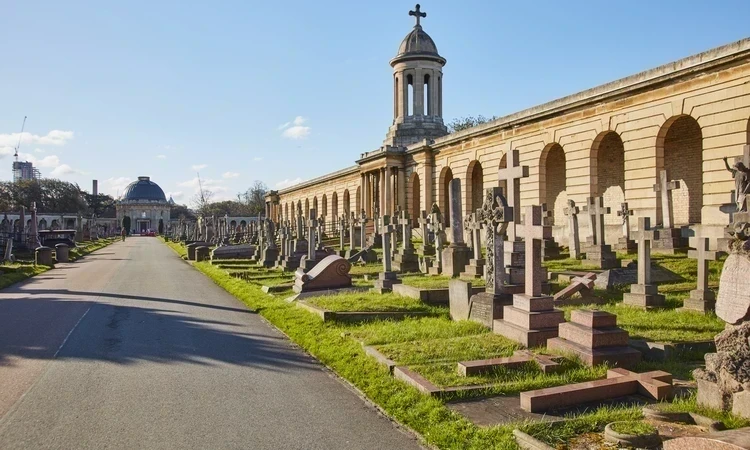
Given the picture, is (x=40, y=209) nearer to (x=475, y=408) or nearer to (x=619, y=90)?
(x=619, y=90)

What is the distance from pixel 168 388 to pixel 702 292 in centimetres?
778

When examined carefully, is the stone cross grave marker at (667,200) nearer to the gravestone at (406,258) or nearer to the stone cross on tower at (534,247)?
the gravestone at (406,258)

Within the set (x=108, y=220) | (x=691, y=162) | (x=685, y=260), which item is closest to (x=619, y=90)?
(x=691, y=162)

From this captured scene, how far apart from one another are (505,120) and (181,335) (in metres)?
21.0

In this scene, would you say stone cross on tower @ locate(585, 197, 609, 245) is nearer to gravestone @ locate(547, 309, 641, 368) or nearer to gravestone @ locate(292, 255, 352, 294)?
gravestone @ locate(292, 255, 352, 294)

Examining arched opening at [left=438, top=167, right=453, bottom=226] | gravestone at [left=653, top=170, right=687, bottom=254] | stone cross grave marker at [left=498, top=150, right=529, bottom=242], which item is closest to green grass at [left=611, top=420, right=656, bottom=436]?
stone cross grave marker at [left=498, top=150, right=529, bottom=242]

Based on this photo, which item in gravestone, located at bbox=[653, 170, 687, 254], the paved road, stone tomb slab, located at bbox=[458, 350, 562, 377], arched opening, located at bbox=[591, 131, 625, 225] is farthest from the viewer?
arched opening, located at bbox=[591, 131, 625, 225]

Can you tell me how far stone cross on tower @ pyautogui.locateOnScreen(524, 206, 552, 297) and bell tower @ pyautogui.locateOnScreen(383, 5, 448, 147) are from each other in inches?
1229

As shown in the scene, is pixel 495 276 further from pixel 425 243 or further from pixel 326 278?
pixel 425 243

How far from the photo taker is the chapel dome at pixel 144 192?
421ft

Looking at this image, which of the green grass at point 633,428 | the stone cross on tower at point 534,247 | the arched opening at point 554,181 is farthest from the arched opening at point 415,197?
the green grass at point 633,428

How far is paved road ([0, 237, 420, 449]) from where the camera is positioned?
16.5 feet

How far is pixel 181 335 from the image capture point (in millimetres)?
9445

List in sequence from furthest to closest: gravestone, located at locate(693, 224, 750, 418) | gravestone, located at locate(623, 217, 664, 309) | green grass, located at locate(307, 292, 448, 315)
A: green grass, located at locate(307, 292, 448, 315)
gravestone, located at locate(623, 217, 664, 309)
gravestone, located at locate(693, 224, 750, 418)
